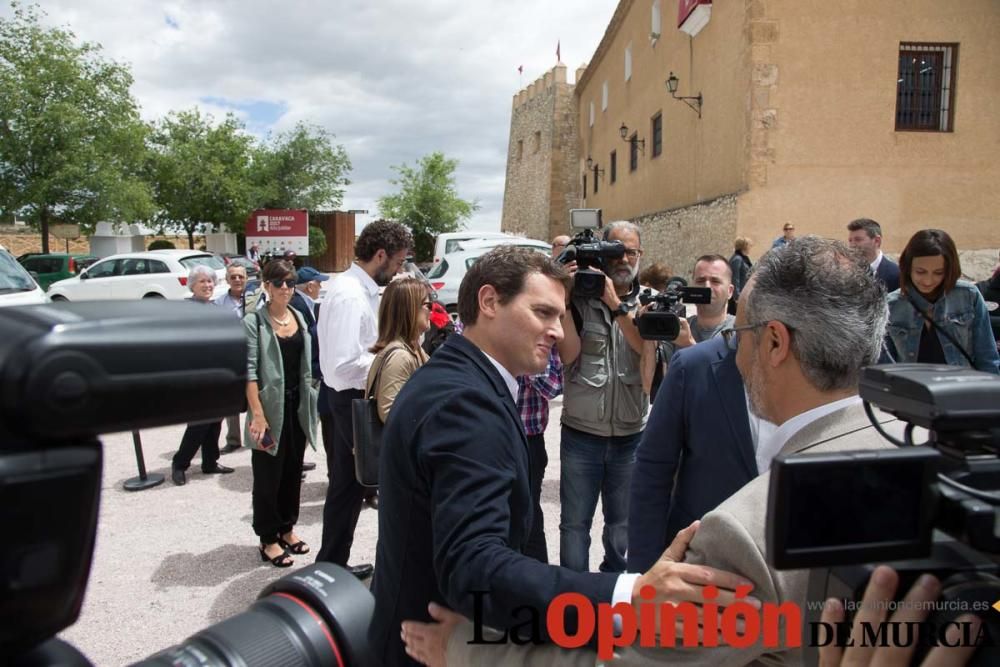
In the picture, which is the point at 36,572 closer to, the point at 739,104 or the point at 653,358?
the point at 653,358

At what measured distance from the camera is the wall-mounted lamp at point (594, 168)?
29.8m

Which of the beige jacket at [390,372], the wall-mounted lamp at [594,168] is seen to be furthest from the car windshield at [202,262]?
the wall-mounted lamp at [594,168]

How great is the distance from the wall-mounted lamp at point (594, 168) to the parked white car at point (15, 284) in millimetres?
23369

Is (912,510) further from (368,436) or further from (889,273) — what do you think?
(889,273)

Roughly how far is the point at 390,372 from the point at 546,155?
35.0 meters

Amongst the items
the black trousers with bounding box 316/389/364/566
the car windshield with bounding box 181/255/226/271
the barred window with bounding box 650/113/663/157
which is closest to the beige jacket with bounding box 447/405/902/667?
the black trousers with bounding box 316/389/364/566

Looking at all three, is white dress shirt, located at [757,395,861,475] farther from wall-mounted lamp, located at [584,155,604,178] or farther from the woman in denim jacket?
wall-mounted lamp, located at [584,155,604,178]

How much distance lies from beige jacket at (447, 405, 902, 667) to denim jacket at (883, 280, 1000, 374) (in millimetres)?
3118

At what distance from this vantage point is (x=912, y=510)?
869mm

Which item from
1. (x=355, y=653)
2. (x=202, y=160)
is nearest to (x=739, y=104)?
(x=355, y=653)

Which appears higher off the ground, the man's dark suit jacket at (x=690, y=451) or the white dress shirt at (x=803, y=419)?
the white dress shirt at (x=803, y=419)

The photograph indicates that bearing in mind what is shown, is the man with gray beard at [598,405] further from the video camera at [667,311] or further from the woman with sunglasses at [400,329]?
the woman with sunglasses at [400,329]

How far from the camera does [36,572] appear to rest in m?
0.69

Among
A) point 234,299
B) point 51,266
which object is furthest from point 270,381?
point 51,266
